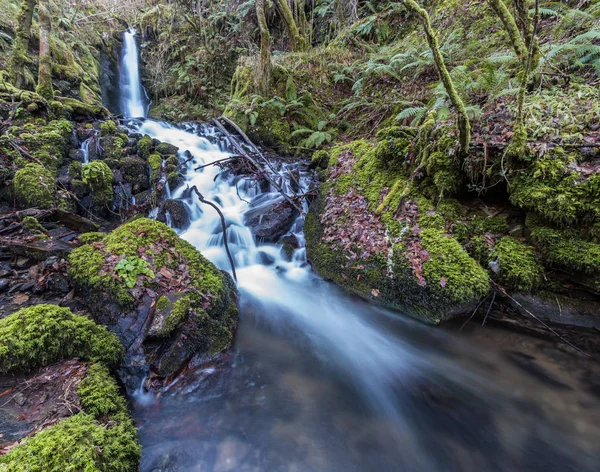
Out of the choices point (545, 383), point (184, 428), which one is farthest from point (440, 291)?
point (184, 428)

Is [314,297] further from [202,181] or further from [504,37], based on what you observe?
[504,37]

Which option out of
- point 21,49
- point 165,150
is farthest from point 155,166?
point 21,49

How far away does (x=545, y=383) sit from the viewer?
314cm

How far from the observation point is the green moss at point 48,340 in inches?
94.0

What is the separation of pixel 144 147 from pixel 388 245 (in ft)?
21.2

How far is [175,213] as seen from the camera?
6020 mm

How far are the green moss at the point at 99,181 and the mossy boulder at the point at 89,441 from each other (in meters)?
4.28

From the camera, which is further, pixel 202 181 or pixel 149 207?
pixel 202 181

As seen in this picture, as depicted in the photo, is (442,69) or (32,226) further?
(32,226)

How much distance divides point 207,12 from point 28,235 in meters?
15.7

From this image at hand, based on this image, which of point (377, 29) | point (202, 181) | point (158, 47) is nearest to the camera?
point (202, 181)

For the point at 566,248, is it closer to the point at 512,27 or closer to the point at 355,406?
the point at 512,27

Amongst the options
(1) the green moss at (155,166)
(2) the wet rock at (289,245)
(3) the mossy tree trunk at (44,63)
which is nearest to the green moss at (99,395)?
(2) the wet rock at (289,245)

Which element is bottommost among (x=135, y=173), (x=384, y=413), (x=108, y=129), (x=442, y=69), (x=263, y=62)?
(x=384, y=413)
